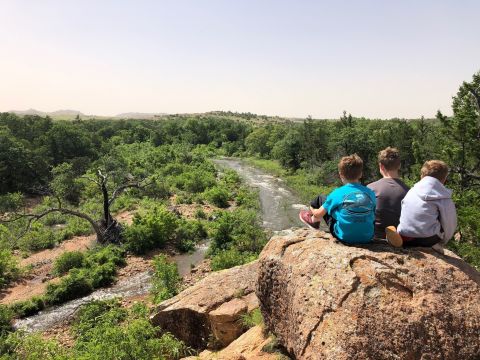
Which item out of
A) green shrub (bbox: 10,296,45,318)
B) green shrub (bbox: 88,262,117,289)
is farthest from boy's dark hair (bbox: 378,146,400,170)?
green shrub (bbox: 88,262,117,289)

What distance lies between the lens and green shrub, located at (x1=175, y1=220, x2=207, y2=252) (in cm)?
2789

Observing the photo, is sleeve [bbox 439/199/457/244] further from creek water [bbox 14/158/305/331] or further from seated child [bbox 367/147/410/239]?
creek water [bbox 14/158/305/331]

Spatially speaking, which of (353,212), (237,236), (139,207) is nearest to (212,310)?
(353,212)

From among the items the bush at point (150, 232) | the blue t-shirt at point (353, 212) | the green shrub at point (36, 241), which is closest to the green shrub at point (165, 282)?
the bush at point (150, 232)

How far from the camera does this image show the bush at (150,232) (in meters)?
26.6

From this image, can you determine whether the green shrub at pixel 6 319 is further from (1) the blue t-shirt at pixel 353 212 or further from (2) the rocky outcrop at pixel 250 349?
(1) the blue t-shirt at pixel 353 212

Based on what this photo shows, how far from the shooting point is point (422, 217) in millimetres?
5723

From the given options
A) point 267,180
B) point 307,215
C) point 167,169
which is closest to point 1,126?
point 167,169

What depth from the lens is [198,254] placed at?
88.6 ft

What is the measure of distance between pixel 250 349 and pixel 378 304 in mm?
3352

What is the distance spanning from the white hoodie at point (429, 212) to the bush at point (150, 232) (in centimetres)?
2306

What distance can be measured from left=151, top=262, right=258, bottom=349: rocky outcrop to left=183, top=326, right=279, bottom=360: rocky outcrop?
89 cm

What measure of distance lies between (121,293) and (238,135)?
82.2 meters

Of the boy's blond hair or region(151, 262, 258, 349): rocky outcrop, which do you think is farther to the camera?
region(151, 262, 258, 349): rocky outcrop
